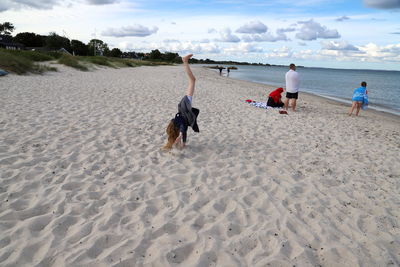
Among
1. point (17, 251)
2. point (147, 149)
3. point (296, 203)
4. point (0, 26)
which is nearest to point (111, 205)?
point (17, 251)

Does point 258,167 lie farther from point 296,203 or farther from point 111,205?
point 111,205

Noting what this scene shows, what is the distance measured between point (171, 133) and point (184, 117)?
1.21 ft

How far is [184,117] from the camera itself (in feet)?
16.4

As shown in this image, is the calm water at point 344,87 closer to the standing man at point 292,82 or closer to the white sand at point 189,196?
the standing man at point 292,82

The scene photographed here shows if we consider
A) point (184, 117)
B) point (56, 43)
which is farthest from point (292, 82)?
point (56, 43)

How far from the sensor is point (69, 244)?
2.60 metres

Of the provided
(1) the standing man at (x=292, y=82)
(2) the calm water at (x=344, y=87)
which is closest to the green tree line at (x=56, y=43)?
Answer: (2) the calm water at (x=344, y=87)

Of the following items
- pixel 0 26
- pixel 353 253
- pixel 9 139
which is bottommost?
pixel 353 253

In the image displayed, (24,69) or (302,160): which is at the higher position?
(24,69)

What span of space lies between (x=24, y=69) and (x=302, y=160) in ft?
50.4

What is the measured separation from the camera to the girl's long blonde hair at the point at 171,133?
5.02 m

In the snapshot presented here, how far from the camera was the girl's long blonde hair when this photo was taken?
502 centimetres

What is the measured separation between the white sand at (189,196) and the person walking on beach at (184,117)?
307mm

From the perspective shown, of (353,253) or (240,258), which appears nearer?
(240,258)
